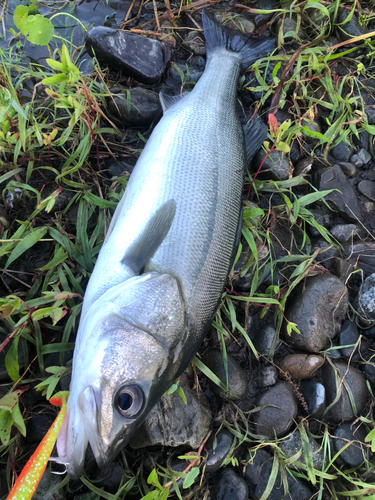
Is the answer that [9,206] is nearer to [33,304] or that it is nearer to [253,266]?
[33,304]

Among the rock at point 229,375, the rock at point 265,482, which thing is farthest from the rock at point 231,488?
the rock at point 229,375

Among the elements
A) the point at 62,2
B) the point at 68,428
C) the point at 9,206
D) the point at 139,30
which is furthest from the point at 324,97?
the point at 68,428

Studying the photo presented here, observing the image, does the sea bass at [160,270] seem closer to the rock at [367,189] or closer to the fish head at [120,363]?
the fish head at [120,363]

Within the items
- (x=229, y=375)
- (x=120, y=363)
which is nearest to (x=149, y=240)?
(x=120, y=363)

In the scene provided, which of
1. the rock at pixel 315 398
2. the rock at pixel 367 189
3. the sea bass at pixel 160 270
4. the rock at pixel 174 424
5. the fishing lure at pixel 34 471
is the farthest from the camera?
the rock at pixel 367 189

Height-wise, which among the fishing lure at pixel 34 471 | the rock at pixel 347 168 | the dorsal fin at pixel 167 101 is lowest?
the rock at pixel 347 168

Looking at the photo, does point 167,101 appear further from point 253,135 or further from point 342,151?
point 342,151
